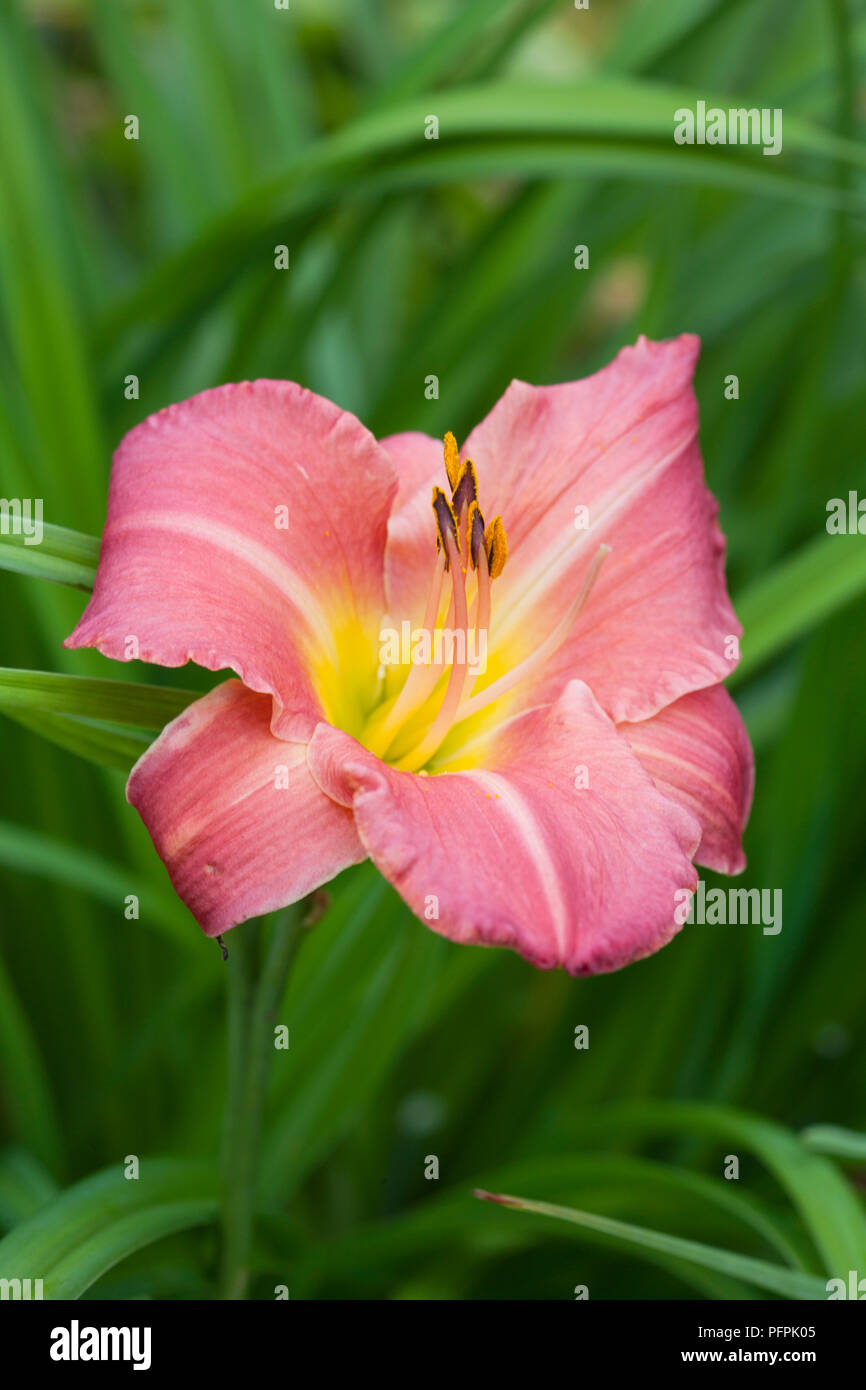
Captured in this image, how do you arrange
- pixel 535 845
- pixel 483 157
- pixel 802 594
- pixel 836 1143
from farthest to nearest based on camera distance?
pixel 483 157 → pixel 802 594 → pixel 836 1143 → pixel 535 845

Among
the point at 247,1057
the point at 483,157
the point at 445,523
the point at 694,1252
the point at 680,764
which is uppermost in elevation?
the point at 483,157

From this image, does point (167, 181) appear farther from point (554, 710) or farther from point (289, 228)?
point (554, 710)

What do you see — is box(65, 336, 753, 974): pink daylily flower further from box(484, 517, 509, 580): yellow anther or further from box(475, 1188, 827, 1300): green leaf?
box(475, 1188, 827, 1300): green leaf

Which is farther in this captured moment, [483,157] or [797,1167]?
[483,157]

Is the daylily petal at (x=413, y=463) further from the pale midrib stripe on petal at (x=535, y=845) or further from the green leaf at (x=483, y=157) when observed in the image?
the green leaf at (x=483, y=157)

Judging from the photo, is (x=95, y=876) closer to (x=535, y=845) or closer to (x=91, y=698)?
(x=91, y=698)

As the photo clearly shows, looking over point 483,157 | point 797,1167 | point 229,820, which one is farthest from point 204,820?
point 483,157
